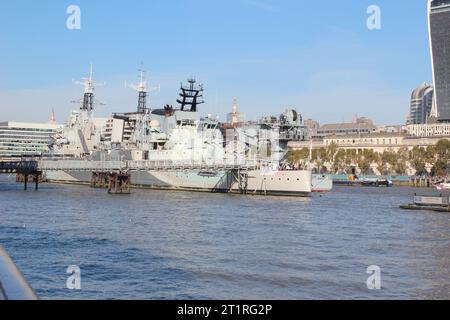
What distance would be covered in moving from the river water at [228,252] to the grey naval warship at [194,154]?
22578mm

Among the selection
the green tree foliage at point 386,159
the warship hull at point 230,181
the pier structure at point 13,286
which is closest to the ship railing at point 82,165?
the warship hull at point 230,181

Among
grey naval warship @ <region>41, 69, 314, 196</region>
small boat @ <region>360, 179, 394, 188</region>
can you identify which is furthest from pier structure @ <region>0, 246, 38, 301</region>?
small boat @ <region>360, 179, 394, 188</region>

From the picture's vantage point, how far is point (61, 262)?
840 inches

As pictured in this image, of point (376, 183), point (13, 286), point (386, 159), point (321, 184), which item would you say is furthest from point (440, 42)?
point (13, 286)

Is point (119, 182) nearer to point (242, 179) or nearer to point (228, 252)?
point (242, 179)

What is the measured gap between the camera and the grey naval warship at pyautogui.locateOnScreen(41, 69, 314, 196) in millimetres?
65438

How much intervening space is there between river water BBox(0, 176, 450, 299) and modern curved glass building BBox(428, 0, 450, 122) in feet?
493

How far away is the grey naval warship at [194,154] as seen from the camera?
6544 centimetres

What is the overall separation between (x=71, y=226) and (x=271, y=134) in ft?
133

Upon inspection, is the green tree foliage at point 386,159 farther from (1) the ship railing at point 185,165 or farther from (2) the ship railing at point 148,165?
(1) the ship railing at point 185,165

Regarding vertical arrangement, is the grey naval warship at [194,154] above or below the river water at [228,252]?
above

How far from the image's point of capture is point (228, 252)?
23828 millimetres
